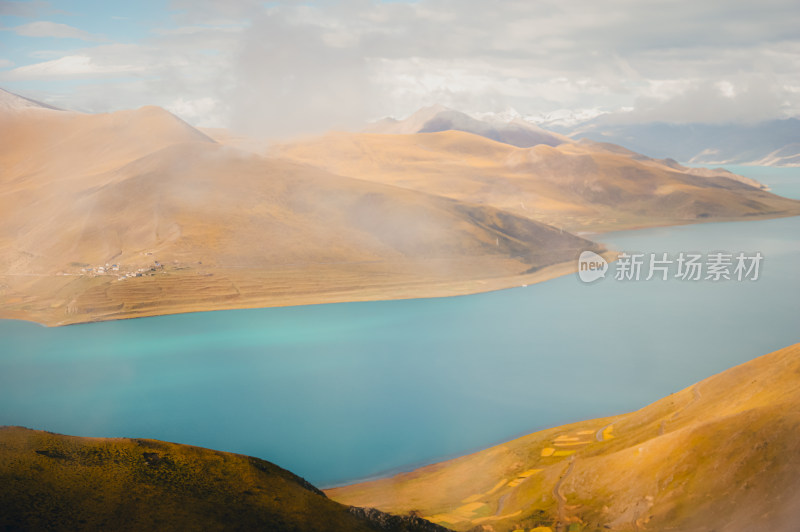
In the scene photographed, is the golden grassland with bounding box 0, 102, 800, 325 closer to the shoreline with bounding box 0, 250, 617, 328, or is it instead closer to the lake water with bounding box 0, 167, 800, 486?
the shoreline with bounding box 0, 250, 617, 328

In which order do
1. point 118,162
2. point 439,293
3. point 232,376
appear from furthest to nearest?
point 118,162 → point 439,293 → point 232,376

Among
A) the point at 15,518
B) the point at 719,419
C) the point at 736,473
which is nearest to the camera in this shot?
the point at 15,518

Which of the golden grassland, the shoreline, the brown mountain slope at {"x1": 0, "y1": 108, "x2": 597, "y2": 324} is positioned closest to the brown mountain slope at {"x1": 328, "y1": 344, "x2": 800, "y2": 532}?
the shoreline

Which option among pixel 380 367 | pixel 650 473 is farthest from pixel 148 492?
pixel 380 367

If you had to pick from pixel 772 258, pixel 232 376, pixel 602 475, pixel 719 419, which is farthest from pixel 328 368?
pixel 772 258

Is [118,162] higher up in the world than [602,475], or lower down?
higher up

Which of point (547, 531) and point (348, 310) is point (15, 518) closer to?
point (547, 531)

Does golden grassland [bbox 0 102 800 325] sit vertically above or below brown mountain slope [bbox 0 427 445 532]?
above
